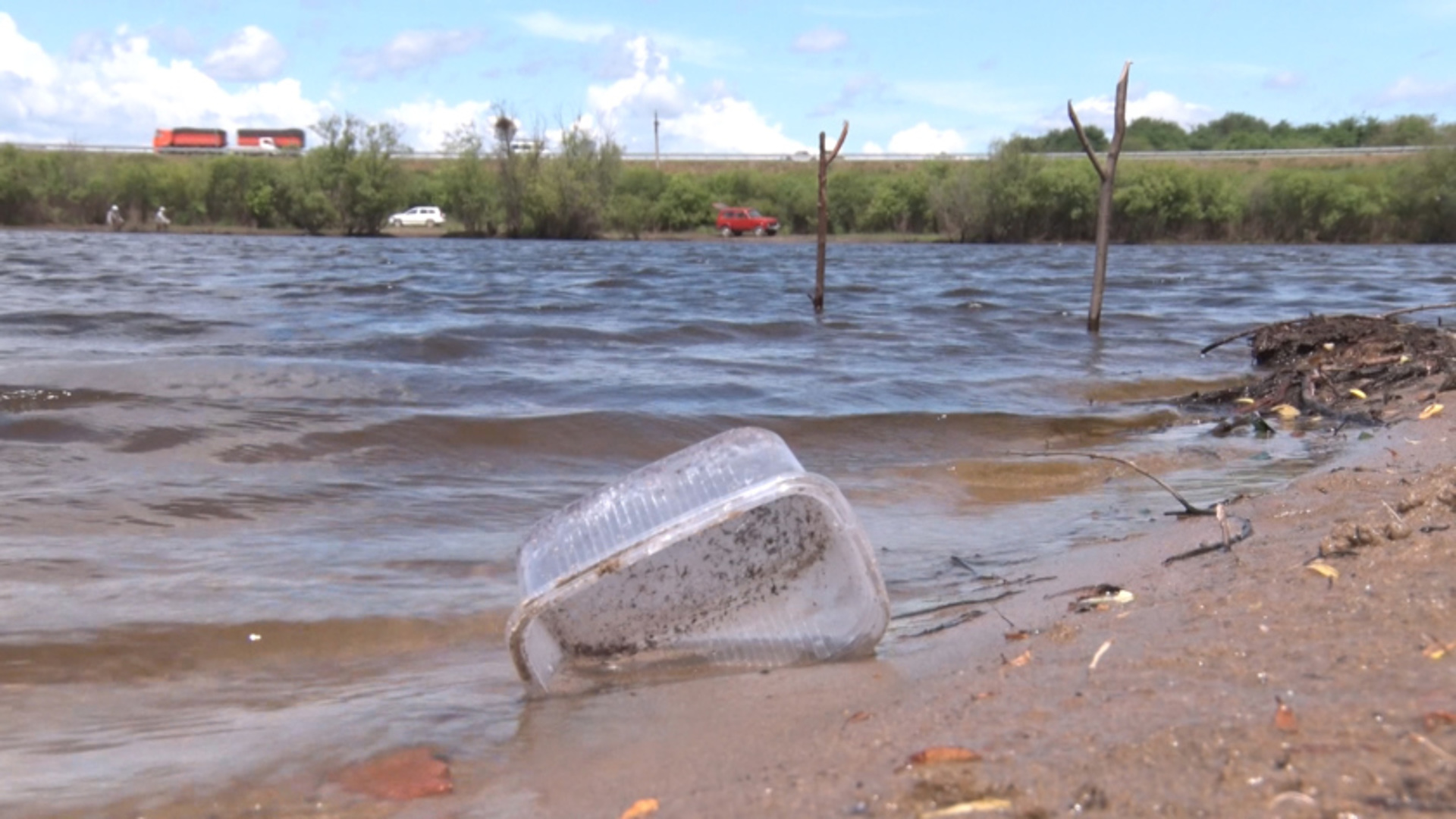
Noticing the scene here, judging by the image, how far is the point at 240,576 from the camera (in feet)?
15.0

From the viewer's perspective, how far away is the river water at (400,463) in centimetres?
340

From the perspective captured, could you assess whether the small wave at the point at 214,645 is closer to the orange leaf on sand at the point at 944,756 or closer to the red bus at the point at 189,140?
the orange leaf on sand at the point at 944,756

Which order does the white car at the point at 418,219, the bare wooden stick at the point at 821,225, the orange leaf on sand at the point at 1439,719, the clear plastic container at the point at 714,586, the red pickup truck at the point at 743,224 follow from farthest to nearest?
the white car at the point at 418,219, the red pickup truck at the point at 743,224, the bare wooden stick at the point at 821,225, the clear plastic container at the point at 714,586, the orange leaf on sand at the point at 1439,719

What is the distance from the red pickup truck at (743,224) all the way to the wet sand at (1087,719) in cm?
5810

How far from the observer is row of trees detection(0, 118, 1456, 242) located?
54.5 meters

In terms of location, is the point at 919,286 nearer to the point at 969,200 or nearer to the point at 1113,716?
the point at 1113,716

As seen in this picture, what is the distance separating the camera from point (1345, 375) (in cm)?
876

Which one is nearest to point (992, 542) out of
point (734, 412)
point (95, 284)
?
point (734, 412)

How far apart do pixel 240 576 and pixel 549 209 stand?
57782 millimetres

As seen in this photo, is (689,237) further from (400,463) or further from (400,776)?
(400,776)

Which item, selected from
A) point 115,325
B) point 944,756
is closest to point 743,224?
point 115,325

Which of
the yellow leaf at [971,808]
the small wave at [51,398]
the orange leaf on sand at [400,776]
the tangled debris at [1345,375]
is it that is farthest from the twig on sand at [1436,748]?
the small wave at [51,398]

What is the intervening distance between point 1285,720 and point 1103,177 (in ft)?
41.4

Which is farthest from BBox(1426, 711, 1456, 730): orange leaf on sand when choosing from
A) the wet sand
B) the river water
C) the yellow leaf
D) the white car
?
the white car
